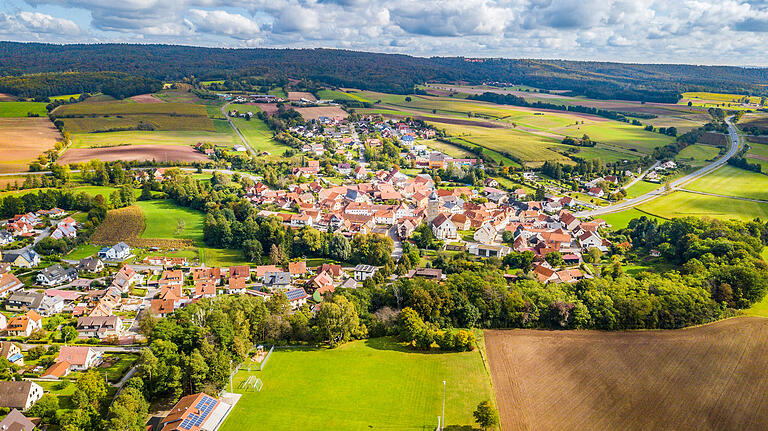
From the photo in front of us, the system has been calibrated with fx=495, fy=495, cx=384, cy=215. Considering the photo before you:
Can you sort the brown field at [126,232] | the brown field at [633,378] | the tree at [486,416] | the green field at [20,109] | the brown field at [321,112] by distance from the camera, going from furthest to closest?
the brown field at [321,112] < the green field at [20,109] < the brown field at [126,232] < the brown field at [633,378] < the tree at [486,416]

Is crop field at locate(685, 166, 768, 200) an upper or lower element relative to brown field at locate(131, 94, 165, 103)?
lower

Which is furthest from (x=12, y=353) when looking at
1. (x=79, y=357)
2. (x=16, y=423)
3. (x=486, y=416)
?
(x=486, y=416)

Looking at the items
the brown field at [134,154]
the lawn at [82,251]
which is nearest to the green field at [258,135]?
the brown field at [134,154]

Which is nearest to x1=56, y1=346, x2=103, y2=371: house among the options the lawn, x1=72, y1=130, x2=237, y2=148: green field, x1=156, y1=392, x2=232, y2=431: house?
x1=156, y1=392, x2=232, y2=431: house

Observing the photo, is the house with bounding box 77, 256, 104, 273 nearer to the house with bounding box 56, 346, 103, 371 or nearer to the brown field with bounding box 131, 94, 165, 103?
the house with bounding box 56, 346, 103, 371

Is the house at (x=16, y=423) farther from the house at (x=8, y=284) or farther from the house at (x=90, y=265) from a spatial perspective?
the house at (x=90, y=265)
